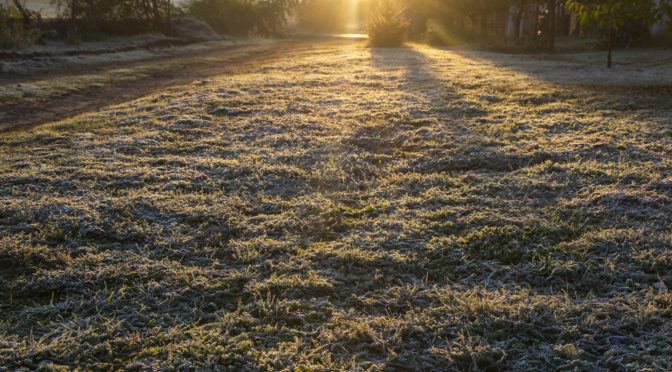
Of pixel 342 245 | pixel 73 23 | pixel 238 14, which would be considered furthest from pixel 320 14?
pixel 342 245

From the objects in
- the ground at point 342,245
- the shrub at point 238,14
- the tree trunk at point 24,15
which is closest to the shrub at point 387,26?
the shrub at point 238,14

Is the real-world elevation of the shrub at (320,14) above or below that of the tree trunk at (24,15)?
above

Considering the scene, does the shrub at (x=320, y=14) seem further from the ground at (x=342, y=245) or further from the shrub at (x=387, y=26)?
the ground at (x=342, y=245)

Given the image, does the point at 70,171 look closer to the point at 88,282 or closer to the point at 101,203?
the point at 101,203

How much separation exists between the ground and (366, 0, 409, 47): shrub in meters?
19.7

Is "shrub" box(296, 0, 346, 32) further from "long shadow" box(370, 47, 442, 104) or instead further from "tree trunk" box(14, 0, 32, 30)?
"long shadow" box(370, 47, 442, 104)

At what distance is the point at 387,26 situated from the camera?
24266 mm

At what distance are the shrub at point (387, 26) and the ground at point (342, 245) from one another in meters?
19.7

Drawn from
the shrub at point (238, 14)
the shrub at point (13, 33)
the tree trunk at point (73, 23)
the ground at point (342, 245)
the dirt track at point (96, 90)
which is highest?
the shrub at point (238, 14)

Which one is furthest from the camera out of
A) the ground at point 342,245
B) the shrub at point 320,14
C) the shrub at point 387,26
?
the shrub at point 320,14

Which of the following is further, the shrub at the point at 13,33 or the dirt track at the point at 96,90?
the shrub at the point at 13,33

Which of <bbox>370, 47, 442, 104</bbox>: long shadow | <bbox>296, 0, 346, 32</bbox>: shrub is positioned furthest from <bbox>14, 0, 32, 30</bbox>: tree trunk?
<bbox>296, 0, 346, 32</bbox>: shrub

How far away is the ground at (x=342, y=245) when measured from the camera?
82.1 inches

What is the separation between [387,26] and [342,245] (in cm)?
2360
